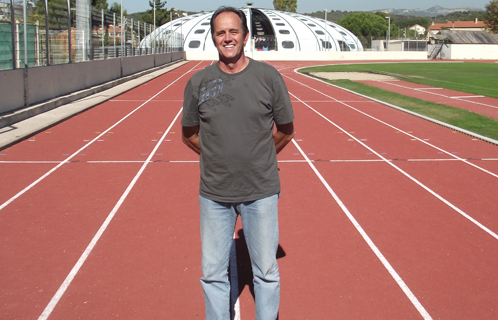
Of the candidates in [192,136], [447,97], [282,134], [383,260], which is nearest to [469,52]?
[447,97]

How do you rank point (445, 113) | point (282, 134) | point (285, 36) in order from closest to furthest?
point (282, 134) < point (445, 113) < point (285, 36)

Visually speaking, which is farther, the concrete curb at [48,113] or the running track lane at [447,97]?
the running track lane at [447,97]

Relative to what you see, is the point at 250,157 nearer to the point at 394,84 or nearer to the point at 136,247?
the point at 136,247

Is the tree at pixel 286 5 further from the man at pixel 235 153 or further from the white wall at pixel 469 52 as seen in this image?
the man at pixel 235 153

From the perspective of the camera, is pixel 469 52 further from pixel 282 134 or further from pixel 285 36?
pixel 282 134

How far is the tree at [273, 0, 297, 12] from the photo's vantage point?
410 feet

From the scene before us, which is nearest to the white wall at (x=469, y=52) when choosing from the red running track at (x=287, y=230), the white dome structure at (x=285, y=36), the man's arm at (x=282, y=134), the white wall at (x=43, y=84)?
the white dome structure at (x=285, y=36)

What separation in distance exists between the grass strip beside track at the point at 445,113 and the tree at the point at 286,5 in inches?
4276

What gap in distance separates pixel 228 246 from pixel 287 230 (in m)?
2.56

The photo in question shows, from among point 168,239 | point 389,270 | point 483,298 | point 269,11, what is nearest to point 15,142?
point 168,239

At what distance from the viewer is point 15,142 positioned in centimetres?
1034

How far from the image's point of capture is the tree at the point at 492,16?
86.7m

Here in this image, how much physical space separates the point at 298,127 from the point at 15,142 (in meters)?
6.66

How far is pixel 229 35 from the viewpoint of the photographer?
9.91ft
